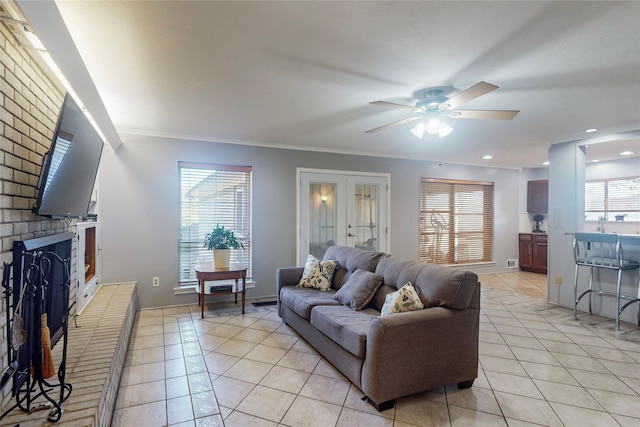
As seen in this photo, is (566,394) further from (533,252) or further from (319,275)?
(533,252)

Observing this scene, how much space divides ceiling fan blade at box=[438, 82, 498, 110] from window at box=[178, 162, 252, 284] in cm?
296

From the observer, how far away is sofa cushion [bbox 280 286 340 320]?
306cm

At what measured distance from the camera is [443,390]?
2387 mm

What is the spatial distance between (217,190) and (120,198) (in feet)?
3.85

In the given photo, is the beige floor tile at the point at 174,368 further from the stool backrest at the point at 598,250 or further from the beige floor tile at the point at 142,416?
the stool backrest at the point at 598,250

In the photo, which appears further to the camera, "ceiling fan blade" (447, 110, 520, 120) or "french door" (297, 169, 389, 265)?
"french door" (297, 169, 389, 265)

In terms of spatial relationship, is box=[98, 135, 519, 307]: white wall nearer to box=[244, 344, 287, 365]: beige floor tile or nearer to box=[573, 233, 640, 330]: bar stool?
box=[244, 344, 287, 365]: beige floor tile

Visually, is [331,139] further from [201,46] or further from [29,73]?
[29,73]

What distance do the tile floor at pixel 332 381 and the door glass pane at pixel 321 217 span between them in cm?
167

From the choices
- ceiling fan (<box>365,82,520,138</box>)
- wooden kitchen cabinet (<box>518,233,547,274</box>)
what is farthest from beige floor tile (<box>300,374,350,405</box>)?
wooden kitchen cabinet (<box>518,233,547,274</box>)

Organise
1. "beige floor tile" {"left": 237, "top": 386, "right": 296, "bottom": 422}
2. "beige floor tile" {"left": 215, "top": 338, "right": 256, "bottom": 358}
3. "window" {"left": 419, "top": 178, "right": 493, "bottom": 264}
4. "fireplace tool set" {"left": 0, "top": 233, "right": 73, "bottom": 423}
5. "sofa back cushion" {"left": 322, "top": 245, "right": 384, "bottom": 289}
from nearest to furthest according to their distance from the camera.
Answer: "fireplace tool set" {"left": 0, "top": 233, "right": 73, "bottom": 423}, "beige floor tile" {"left": 237, "top": 386, "right": 296, "bottom": 422}, "beige floor tile" {"left": 215, "top": 338, "right": 256, "bottom": 358}, "sofa back cushion" {"left": 322, "top": 245, "right": 384, "bottom": 289}, "window" {"left": 419, "top": 178, "right": 493, "bottom": 264}

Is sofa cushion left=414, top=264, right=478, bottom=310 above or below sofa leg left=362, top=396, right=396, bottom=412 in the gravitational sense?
above

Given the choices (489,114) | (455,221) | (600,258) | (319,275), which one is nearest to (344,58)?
(489,114)

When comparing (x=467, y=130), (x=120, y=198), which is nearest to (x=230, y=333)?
(x=120, y=198)
